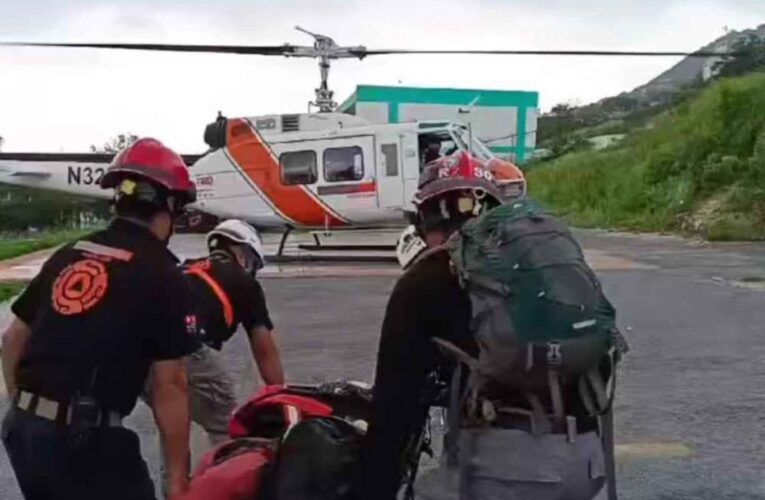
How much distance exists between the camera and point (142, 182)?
11.7 feet

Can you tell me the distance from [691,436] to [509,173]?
407 centimetres

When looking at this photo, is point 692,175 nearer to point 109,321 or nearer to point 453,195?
point 453,195

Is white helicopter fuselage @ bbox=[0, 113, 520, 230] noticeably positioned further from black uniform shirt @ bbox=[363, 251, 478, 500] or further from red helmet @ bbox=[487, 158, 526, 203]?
black uniform shirt @ bbox=[363, 251, 478, 500]

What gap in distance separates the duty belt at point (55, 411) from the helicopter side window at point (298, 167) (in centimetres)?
1842

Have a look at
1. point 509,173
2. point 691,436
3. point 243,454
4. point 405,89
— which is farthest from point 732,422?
point 405,89

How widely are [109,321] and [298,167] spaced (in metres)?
18.7

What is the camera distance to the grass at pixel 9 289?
15.3 m

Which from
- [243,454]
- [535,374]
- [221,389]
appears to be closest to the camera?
[535,374]

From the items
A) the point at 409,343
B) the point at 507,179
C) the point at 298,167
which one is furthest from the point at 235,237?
the point at 298,167

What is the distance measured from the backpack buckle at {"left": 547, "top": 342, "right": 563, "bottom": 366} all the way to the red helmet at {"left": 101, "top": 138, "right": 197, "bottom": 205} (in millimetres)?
1261

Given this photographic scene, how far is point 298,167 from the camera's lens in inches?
863

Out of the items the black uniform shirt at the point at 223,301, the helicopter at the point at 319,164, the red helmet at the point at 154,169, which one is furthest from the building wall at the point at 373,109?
the red helmet at the point at 154,169

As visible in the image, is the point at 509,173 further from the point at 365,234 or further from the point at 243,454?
the point at 365,234

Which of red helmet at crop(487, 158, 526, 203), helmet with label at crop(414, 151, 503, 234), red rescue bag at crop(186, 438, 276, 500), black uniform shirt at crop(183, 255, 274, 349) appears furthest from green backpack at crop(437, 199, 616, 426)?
black uniform shirt at crop(183, 255, 274, 349)
